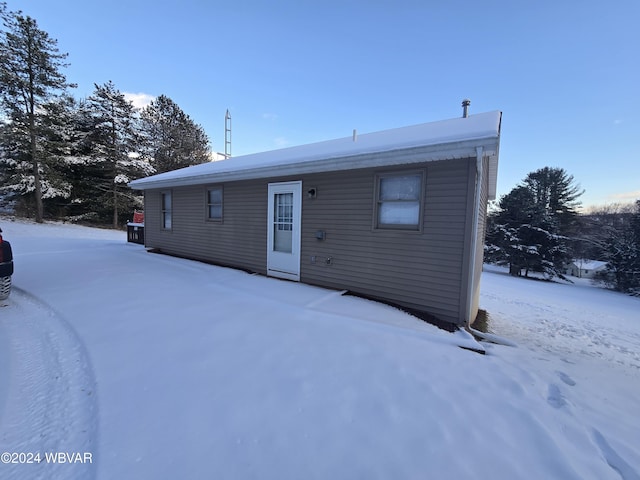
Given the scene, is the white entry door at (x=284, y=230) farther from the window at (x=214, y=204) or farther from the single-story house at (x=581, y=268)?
the single-story house at (x=581, y=268)

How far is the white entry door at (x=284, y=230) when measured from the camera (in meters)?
5.69

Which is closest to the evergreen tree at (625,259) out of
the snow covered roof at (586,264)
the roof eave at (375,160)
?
the snow covered roof at (586,264)

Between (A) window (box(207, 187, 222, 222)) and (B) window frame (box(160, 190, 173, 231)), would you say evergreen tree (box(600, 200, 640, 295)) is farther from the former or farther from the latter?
(B) window frame (box(160, 190, 173, 231))

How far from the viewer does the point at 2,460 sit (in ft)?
4.99

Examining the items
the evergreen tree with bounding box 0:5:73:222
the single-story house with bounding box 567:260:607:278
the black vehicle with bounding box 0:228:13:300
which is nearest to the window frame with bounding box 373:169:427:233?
the black vehicle with bounding box 0:228:13:300

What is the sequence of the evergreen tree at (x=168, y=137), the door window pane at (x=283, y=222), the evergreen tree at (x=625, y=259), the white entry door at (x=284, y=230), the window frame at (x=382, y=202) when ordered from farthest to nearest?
1. the evergreen tree at (x=168, y=137)
2. the evergreen tree at (x=625, y=259)
3. the door window pane at (x=283, y=222)
4. the white entry door at (x=284, y=230)
5. the window frame at (x=382, y=202)

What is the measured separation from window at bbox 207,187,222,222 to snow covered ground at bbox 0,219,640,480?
3.72 m

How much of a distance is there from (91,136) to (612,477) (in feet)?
86.6

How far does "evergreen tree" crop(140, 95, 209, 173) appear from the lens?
2130 centimetres

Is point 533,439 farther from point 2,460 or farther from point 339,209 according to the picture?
point 339,209

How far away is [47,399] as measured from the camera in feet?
6.67

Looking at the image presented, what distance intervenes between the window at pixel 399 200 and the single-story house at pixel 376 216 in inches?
0.7

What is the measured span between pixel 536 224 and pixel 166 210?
82.0ft

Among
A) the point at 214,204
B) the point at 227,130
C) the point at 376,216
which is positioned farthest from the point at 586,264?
the point at 214,204
